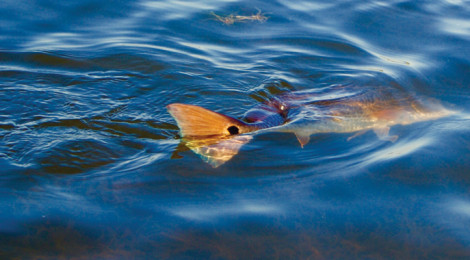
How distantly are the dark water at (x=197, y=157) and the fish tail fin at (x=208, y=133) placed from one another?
9 centimetres

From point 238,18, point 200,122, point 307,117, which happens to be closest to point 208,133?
point 200,122

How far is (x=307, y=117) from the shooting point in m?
4.65

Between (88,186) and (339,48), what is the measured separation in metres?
4.05

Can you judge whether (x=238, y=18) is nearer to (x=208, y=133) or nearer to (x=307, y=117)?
(x=307, y=117)

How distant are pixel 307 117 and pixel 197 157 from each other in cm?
116

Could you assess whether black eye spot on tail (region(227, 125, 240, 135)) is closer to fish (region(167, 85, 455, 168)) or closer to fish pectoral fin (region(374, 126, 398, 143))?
fish (region(167, 85, 455, 168))

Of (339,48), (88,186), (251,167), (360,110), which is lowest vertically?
(88,186)

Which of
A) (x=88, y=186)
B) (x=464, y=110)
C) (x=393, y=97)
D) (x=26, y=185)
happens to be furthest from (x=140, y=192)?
(x=464, y=110)

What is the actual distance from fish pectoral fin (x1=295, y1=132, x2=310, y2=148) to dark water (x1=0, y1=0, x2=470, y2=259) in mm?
50

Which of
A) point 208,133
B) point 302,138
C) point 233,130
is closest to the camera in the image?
point 208,133

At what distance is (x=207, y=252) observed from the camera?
9.70 feet

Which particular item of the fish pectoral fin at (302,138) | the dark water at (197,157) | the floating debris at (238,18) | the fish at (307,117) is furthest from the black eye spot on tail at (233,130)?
the floating debris at (238,18)

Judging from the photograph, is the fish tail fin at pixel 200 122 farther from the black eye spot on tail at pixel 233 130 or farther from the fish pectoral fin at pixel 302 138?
the fish pectoral fin at pixel 302 138

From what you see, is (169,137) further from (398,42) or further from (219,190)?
(398,42)
